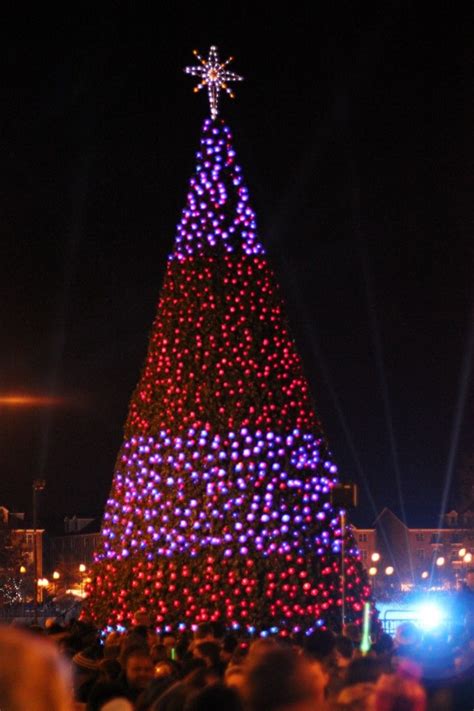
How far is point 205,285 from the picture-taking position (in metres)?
19.9

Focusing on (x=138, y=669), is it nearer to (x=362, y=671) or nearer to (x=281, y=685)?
(x=362, y=671)

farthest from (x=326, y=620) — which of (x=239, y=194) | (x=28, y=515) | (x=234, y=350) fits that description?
(x=28, y=515)

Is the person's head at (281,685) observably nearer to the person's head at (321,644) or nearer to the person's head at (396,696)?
the person's head at (396,696)

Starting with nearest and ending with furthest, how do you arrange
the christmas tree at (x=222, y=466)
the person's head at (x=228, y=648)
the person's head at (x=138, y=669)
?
the person's head at (x=138, y=669), the person's head at (x=228, y=648), the christmas tree at (x=222, y=466)

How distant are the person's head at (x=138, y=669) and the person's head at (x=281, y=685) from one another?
4.92 meters

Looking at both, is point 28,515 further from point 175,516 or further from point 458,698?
point 458,698

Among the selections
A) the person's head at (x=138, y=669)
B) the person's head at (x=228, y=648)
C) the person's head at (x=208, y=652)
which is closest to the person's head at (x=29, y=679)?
the person's head at (x=138, y=669)

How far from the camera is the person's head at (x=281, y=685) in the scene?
4109mm

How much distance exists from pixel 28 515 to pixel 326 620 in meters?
93.3

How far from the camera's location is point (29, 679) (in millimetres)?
3262

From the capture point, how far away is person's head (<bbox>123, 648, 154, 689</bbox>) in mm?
9086

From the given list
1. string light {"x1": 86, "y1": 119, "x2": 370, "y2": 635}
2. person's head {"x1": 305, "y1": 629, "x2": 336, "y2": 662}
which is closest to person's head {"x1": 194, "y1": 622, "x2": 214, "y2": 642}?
person's head {"x1": 305, "y1": 629, "x2": 336, "y2": 662}

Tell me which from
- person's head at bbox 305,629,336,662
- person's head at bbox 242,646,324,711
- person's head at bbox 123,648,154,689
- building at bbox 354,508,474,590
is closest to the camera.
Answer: person's head at bbox 242,646,324,711

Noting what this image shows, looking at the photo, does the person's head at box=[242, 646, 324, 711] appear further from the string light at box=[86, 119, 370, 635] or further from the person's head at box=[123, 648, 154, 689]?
the string light at box=[86, 119, 370, 635]
